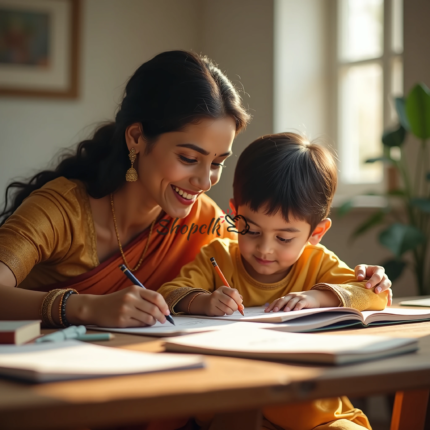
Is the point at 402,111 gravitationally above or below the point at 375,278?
above

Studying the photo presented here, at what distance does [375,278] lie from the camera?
1324mm

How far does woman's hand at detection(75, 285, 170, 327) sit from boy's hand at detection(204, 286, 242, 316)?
168 mm

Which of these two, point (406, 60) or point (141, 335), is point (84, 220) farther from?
point (406, 60)

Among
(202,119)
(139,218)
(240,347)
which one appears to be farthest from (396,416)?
(139,218)

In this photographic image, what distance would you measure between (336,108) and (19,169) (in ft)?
7.11

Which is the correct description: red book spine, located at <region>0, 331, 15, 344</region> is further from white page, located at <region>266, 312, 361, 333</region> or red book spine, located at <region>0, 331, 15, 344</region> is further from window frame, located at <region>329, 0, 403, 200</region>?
window frame, located at <region>329, 0, 403, 200</region>

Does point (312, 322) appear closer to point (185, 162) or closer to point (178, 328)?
point (178, 328)

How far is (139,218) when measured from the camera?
173cm

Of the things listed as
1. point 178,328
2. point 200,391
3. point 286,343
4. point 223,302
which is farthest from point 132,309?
point 200,391

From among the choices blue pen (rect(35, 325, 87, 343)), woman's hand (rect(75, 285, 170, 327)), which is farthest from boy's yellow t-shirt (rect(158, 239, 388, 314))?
blue pen (rect(35, 325, 87, 343))

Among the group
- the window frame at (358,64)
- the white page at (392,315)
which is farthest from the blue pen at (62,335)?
the window frame at (358,64)

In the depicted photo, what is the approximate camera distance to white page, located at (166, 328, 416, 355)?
0.71 meters

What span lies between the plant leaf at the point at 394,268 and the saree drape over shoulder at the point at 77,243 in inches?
43.5

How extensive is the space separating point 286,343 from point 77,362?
0.91 ft
